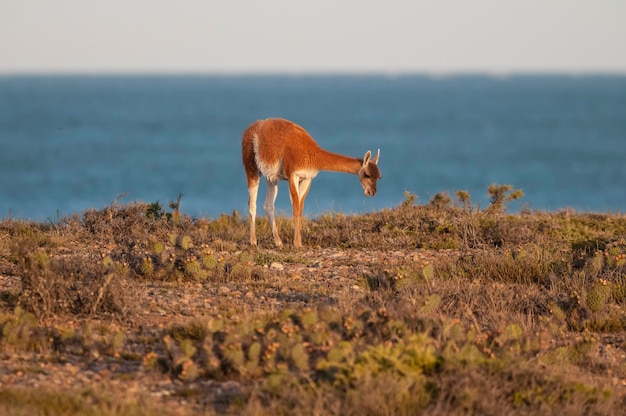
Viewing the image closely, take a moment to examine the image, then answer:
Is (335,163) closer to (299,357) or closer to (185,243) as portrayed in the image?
(185,243)

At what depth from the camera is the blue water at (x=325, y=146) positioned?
5750cm

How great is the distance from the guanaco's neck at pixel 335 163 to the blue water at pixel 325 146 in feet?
8.98

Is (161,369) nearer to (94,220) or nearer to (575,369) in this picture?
(575,369)

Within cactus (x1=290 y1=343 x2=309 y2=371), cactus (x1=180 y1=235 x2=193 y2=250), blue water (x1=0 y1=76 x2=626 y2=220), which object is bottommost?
cactus (x1=290 y1=343 x2=309 y2=371)

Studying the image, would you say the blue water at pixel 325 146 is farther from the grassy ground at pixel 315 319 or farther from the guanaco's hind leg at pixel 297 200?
the grassy ground at pixel 315 319

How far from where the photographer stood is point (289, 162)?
15117mm

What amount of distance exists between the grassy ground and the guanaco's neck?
2.95ft

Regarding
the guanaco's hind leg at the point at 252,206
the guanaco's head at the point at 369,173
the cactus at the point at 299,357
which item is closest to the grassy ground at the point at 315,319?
the cactus at the point at 299,357

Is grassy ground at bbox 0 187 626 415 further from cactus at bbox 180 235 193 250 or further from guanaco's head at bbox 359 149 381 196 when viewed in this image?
guanaco's head at bbox 359 149 381 196

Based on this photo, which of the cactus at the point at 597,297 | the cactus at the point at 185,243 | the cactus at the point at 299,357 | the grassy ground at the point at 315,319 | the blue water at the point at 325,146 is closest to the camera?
the grassy ground at the point at 315,319

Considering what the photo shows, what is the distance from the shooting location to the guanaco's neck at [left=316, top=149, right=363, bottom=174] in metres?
15.3

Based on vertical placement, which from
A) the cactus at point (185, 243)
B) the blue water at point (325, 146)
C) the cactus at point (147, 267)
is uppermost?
the blue water at point (325, 146)

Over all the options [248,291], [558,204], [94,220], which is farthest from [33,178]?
[248,291]

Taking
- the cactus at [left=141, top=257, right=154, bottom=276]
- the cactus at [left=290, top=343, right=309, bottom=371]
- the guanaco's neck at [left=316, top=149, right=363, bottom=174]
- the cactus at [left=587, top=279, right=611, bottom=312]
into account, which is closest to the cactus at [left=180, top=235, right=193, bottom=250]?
the cactus at [left=141, top=257, right=154, bottom=276]
